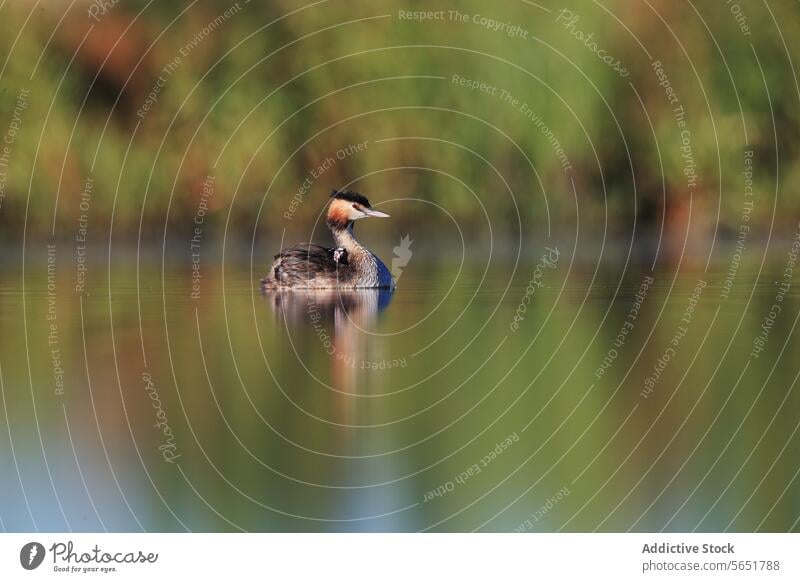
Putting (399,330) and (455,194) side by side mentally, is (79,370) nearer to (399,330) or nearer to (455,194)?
(399,330)

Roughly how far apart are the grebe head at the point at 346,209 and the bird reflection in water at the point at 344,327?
91cm

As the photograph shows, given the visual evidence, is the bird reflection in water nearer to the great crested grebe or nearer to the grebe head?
the great crested grebe

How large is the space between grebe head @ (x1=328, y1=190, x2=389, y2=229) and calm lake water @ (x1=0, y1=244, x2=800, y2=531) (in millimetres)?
1256

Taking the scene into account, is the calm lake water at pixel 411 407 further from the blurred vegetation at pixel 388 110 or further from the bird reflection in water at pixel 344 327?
the blurred vegetation at pixel 388 110

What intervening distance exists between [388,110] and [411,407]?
10.1 metres

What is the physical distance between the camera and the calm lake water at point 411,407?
8.96m

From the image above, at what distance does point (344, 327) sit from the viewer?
44.7ft

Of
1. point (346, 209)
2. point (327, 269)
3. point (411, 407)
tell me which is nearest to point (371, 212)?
point (346, 209)

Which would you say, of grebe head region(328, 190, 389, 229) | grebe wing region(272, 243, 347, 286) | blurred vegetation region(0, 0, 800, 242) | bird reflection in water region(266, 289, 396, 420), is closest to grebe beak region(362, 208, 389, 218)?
grebe head region(328, 190, 389, 229)

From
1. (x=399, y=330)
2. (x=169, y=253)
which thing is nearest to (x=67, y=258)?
(x=169, y=253)

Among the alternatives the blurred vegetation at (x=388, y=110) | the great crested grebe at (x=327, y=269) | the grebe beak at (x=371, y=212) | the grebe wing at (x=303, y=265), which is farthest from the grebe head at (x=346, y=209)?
the blurred vegetation at (x=388, y=110)

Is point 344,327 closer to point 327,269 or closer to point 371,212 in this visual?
point 327,269

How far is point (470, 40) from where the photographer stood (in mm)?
19812

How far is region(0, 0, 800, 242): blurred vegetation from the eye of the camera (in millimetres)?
19719
